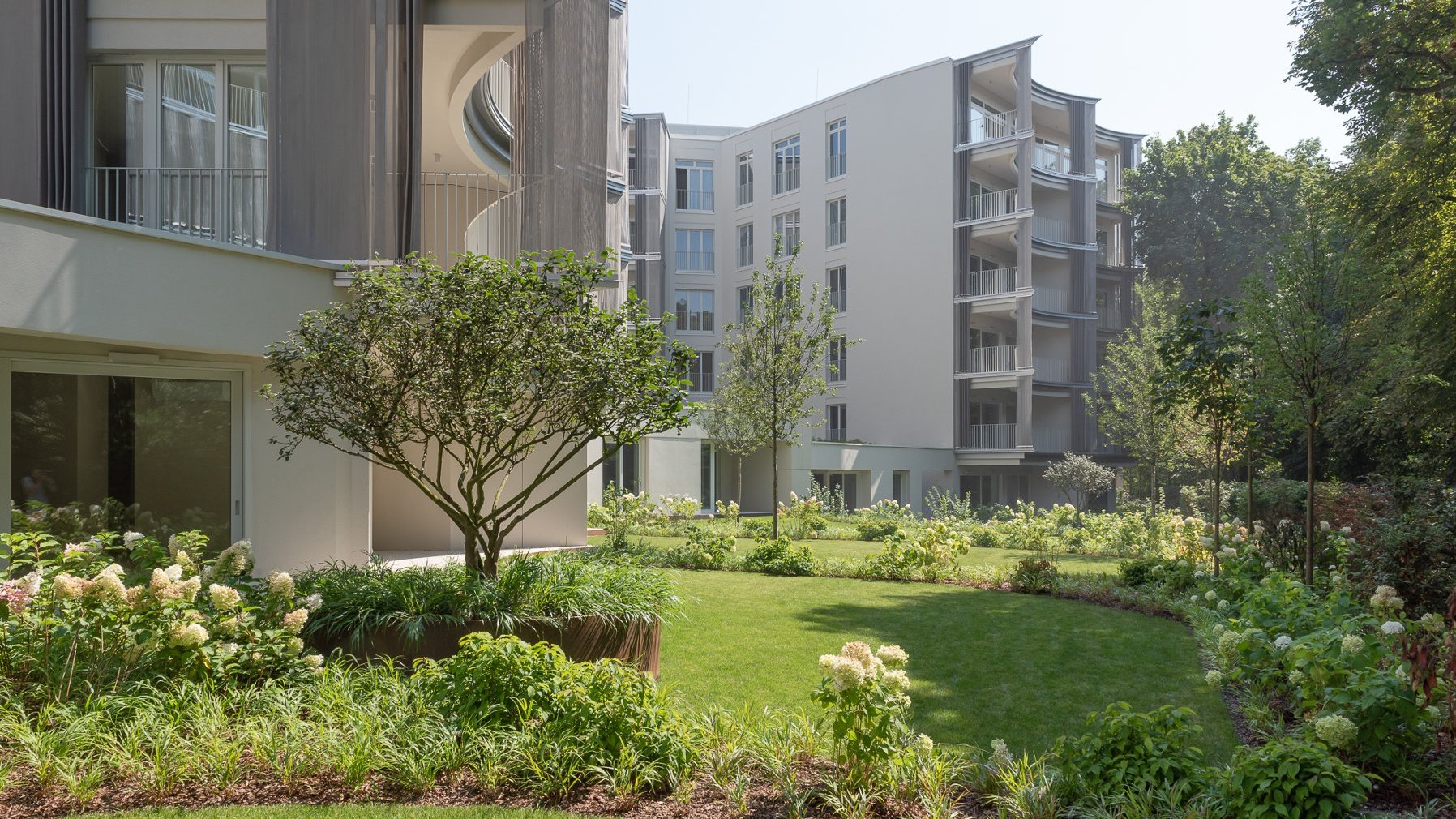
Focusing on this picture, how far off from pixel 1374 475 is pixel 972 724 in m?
11.3

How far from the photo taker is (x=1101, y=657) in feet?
30.7

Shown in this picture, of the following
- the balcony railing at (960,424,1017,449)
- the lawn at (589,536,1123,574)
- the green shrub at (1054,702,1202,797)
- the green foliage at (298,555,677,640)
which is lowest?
the lawn at (589,536,1123,574)

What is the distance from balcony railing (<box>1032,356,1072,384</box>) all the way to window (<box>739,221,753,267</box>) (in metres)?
12.5

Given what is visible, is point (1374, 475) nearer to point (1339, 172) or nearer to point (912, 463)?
point (1339, 172)

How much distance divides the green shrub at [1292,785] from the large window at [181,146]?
40.6 feet

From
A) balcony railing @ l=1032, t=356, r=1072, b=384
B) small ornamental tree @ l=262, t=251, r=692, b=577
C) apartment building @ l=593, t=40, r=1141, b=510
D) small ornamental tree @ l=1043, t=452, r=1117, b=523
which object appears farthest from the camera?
balcony railing @ l=1032, t=356, r=1072, b=384

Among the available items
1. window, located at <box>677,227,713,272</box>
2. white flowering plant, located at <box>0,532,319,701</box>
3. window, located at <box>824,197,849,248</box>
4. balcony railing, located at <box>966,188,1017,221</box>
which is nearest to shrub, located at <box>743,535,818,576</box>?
white flowering plant, located at <box>0,532,319,701</box>

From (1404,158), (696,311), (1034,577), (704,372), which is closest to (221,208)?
(1034,577)

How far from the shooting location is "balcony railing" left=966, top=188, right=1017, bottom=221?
34.8 m

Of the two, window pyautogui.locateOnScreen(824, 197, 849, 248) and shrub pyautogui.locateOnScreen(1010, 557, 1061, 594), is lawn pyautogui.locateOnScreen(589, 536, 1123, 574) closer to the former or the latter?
shrub pyautogui.locateOnScreen(1010, 557, 1061, 594)

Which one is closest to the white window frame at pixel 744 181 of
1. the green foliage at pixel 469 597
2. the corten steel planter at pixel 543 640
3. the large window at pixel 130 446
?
the large window at pixel 130 446

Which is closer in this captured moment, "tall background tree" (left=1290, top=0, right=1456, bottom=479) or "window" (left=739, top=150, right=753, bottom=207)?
"tall background tree" (left=1290, top=0, right=1456, bottom=479)

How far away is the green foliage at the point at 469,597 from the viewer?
23.7 ft

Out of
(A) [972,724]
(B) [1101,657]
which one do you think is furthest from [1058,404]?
(A) [972,724]
